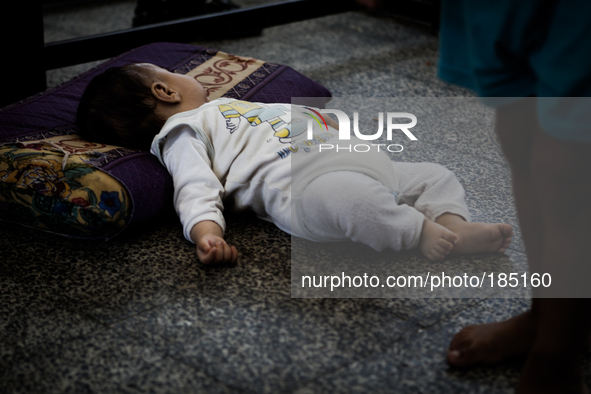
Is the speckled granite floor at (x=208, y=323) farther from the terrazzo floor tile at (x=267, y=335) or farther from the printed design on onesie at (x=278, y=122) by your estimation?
the printed design on onesie at (x=278, y=122)

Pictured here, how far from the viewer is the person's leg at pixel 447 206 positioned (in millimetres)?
1010

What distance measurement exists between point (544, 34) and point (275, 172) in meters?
0.55

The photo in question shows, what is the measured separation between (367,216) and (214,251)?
0.26 metres

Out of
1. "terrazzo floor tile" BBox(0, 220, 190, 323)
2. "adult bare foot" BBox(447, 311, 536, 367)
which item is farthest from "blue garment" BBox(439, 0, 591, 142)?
"terrazzo floor tile" BBox(0, 220, 190, 323)

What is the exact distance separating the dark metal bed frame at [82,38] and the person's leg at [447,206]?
50 cm

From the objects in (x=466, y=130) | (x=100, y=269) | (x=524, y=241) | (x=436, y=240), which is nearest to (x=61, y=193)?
(x=100, y=269)

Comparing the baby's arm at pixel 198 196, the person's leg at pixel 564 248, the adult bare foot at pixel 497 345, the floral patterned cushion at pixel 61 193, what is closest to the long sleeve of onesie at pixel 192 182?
the baby's arm at pixel 198 196

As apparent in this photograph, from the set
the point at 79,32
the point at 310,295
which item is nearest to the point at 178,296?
the point at 310,295

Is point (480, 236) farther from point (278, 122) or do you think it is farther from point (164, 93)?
point (164, 93)

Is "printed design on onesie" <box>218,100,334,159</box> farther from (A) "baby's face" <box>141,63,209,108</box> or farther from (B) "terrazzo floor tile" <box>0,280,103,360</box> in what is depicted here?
(B) "terrazzo floor tile" <box>0,280,103,360</box>

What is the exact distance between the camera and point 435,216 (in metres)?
1.05

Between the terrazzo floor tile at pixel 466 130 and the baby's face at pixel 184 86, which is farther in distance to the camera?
the terrazzo floor tile at pixel 466 130

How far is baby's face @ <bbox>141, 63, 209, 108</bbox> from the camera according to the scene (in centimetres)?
127

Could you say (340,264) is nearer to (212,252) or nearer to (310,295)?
(310,295)
